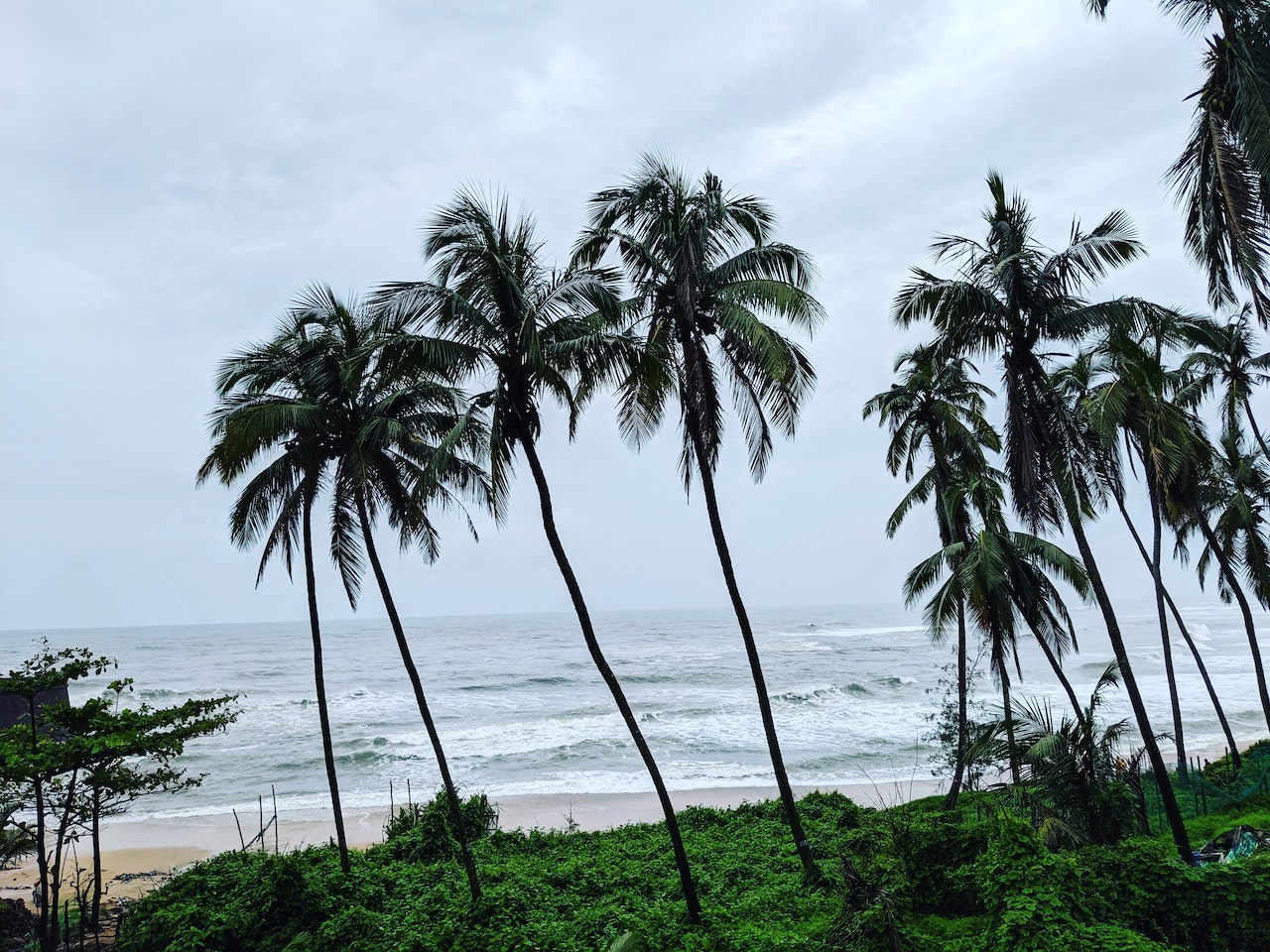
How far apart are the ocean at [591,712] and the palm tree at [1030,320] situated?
13043mm

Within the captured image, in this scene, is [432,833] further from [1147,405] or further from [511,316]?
[1147,405]

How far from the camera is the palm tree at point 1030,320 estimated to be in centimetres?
1084

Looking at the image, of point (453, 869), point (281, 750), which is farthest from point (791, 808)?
point (281, 750)

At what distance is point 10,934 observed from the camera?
1297cm

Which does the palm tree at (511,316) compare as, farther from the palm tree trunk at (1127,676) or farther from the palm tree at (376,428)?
the palm tree trunk at (1127,676)

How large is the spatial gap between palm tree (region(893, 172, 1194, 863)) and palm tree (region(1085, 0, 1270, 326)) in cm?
175

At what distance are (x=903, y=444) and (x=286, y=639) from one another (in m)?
109

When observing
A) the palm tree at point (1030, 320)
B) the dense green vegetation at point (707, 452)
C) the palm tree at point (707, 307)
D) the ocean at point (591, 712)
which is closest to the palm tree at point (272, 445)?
the dense green vegetation at point (707, 452)

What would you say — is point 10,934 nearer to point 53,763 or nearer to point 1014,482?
point 53,763

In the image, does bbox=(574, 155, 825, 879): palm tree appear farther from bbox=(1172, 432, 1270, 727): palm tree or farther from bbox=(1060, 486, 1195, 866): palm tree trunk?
bbox=(1172, 432, 1270, 727): palm tree

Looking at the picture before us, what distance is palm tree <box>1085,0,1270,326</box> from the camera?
25.0 ft

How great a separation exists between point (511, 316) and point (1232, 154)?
8.27m

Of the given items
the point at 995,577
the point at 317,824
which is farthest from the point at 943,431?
the point at 317,824

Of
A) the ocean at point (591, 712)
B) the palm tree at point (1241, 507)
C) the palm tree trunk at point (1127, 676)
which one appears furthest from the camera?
the ocean at point (591, 712)
